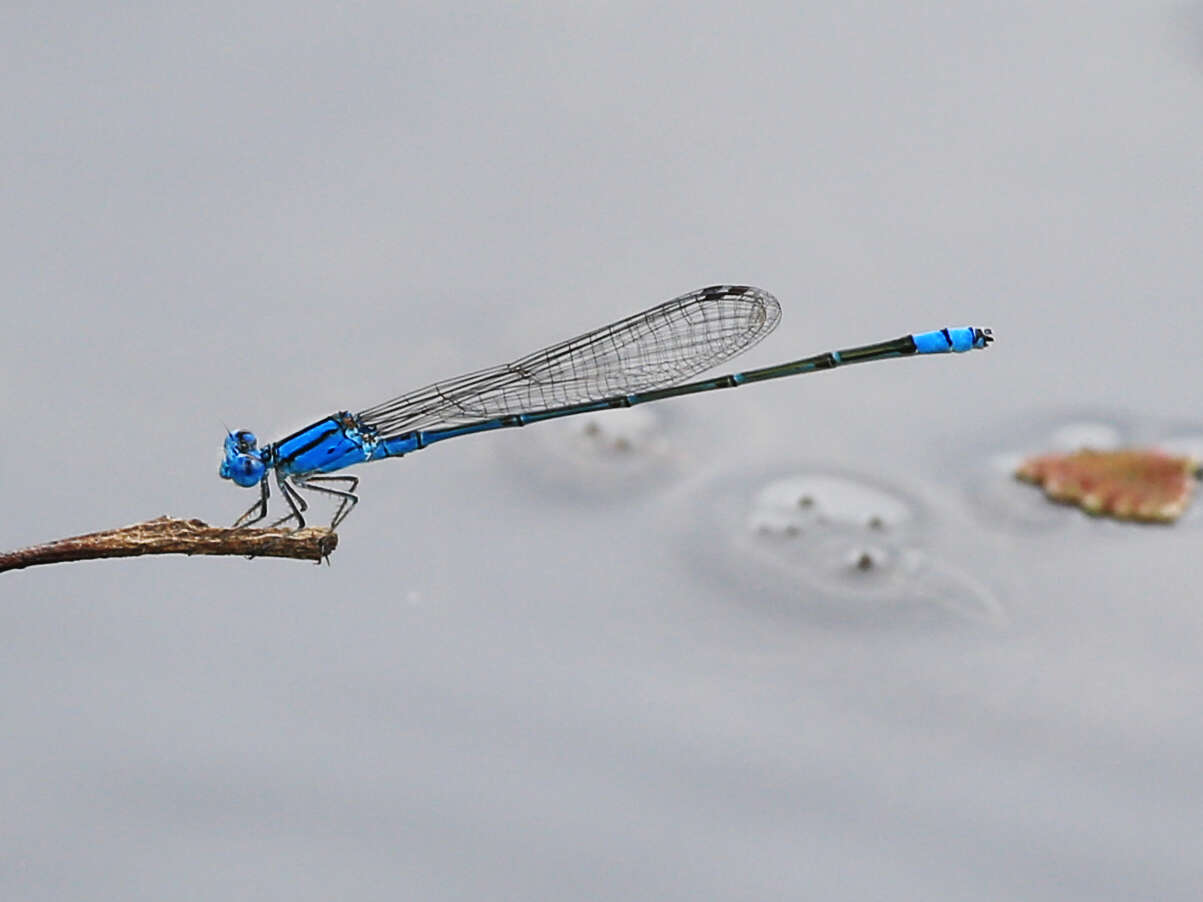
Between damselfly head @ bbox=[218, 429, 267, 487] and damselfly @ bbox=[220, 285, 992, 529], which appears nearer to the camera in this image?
damselfly head @ bbox=[218, 429, 267, 487]

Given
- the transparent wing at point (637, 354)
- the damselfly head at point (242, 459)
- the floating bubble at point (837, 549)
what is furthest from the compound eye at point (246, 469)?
the floating bubble at point (837, 549)

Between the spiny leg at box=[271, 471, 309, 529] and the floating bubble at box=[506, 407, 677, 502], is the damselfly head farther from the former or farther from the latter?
the floating bubble at box=[506, 407, 677, 502]

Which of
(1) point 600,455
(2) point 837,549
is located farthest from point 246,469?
(2) point 837,549

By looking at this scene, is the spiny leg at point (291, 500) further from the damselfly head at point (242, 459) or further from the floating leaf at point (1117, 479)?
the floating leaf at point (1117, 479)

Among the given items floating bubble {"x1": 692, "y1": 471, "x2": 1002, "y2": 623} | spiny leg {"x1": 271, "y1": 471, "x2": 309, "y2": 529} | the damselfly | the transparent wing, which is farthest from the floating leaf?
spiny leg {"x1": 271, "y1": 471, "x2": 309, "y2": 529}

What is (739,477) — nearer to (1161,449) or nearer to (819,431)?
(819,431)

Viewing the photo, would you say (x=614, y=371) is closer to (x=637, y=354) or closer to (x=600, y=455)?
(x=637, y=354)
